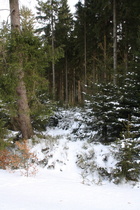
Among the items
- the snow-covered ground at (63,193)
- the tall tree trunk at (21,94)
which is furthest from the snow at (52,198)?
the tall tree trunk at (21,94)

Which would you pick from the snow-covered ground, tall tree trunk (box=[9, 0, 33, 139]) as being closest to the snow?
the snow-covered ground

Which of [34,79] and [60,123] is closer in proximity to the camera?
[34,79]

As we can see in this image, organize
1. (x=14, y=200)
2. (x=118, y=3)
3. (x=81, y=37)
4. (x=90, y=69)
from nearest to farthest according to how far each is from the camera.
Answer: (x=14, y=200)
(x=118, y=3)
(x=81, y=37)
(x=90, y=69)

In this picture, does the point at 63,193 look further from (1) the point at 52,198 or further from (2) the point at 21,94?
(2) the point at 21,94

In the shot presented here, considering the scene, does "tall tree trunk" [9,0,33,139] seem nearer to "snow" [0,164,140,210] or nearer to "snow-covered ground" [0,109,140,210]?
"snow-covered ground" [0,109,140,210]

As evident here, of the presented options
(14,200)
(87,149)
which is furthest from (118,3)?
(14,200)

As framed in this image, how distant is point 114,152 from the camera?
202 inches

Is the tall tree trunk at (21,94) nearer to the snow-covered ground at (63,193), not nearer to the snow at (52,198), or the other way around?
the snow-covered ground at (63,193)

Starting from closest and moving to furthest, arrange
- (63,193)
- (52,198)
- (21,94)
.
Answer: (52,198) → (63,193) → (21,94)

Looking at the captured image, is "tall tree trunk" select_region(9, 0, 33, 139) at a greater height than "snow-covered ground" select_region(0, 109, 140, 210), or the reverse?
"tall tree trunk" select_region(9, 0, 33, 139)

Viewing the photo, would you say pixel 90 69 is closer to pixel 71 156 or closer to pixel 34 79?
pixel 34 79

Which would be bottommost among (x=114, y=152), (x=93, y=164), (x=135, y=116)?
(x=93, y=164)

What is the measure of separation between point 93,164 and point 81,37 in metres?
14.5

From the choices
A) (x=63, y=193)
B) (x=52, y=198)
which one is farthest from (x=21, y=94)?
(x=52, y=198)
